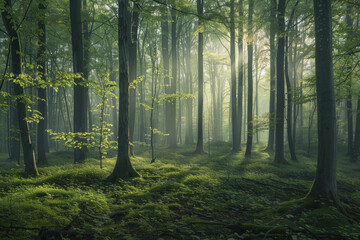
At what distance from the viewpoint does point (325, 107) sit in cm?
533

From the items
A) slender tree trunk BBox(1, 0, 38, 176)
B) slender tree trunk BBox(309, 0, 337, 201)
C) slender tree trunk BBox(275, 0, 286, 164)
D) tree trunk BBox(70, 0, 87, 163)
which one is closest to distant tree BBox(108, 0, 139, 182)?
slender tree trunk BBox(1, 0, 38, 176)

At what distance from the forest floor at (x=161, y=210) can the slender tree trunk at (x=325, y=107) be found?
600 millimetres

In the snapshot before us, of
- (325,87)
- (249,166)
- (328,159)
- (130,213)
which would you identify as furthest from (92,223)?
(249,166)

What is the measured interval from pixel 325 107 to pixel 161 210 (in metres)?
4.92

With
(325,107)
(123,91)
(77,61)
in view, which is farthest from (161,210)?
(77,61)

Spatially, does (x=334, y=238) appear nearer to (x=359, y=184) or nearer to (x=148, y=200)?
(x=148, y=200)

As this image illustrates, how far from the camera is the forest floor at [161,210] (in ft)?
11.5

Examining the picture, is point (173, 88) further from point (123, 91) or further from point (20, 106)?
point (20, 106)

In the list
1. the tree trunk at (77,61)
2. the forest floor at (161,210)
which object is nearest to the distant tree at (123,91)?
the forest floor at (161,210)

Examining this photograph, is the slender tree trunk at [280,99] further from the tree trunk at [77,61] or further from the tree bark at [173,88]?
the tree trunk at [77,61]

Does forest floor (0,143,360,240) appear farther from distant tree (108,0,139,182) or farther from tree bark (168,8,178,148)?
tree bark (168,8,178,148)

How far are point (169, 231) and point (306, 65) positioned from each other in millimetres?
31059

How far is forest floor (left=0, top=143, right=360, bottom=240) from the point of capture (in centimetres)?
350

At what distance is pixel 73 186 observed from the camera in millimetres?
5980
